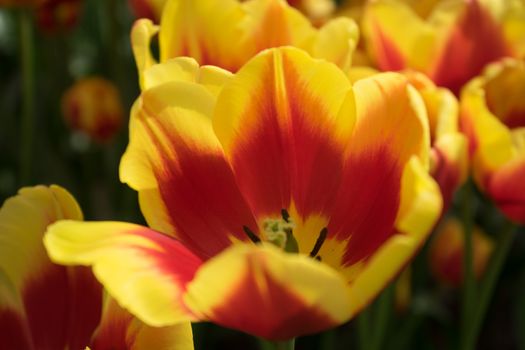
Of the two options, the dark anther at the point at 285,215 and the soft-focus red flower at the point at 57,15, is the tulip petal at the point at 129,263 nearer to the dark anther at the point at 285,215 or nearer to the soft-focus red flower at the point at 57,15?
the dark anther at the point at 285,215

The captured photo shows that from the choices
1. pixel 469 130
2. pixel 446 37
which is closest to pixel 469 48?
pixel 446 37

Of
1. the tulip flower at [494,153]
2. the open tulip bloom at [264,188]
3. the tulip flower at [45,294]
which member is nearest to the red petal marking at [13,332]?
the tulip flower at [45,294]

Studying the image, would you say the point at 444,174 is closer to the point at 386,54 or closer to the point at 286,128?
the point at 286,128

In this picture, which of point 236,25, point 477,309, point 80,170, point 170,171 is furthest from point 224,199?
point 80,170

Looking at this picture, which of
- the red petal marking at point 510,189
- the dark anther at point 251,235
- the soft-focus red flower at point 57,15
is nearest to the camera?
the dark anther at point 251,235

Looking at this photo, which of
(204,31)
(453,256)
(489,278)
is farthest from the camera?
(453,256)

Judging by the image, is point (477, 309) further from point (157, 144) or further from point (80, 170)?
point (80, 170)

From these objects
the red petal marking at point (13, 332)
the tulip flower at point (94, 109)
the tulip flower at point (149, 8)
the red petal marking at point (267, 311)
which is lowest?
the tulip flower at point (94, 109)
